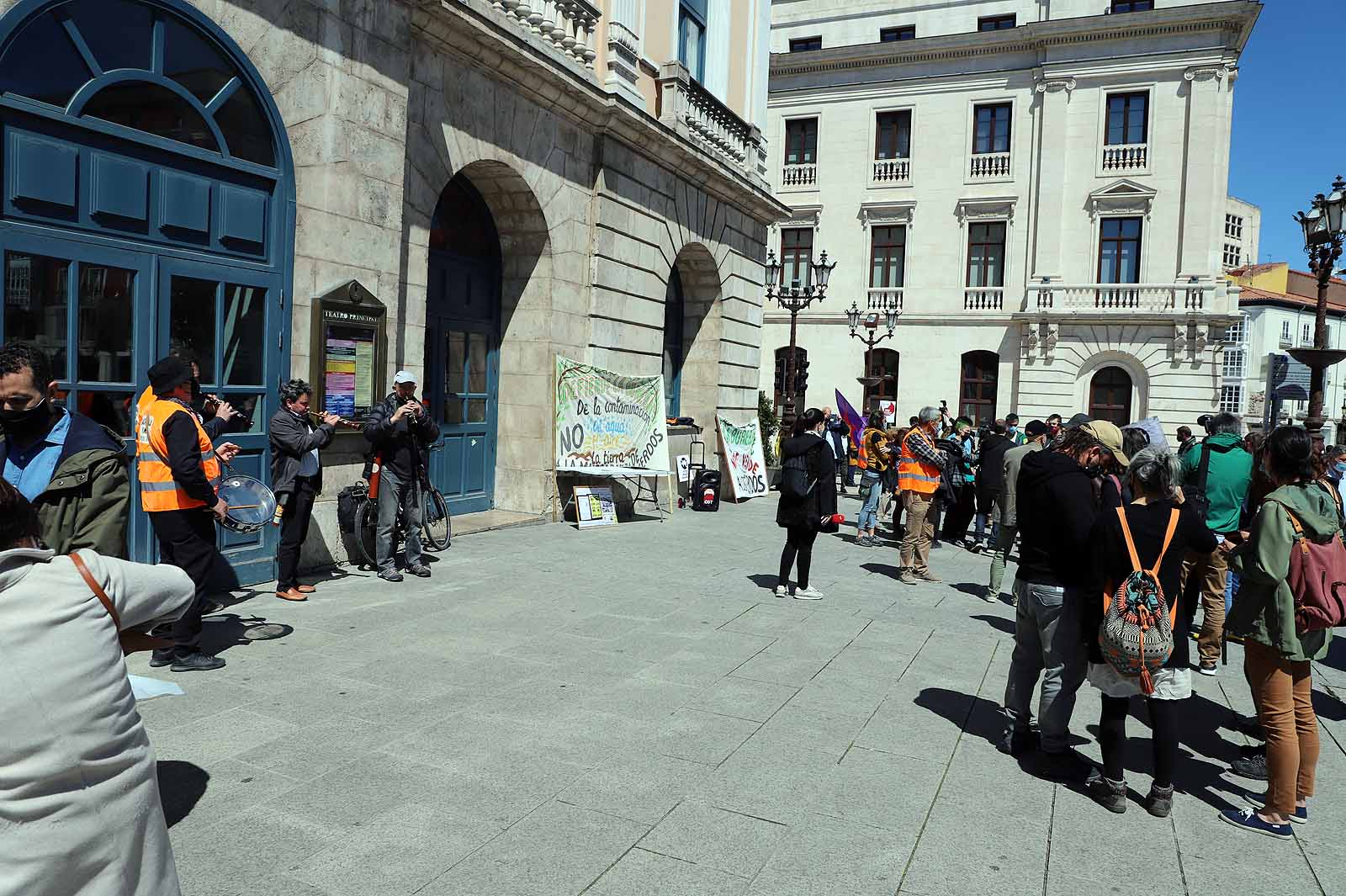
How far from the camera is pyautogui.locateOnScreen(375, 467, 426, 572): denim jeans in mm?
8297

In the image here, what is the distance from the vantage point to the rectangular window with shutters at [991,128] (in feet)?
112

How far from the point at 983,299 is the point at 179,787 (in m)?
33.8

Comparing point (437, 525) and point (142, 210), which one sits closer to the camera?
point (142, 210)

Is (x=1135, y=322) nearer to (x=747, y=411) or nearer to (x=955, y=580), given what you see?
(x=747, y=411)

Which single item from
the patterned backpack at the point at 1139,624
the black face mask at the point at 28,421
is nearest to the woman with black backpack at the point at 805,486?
the patterned backpack at the point at 1139,624

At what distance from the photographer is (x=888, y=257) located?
117 feet

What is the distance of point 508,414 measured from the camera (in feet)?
41.5

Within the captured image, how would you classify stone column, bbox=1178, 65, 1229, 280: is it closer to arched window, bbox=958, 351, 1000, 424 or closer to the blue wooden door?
arched window, bbox=958, 351, 1000, 424

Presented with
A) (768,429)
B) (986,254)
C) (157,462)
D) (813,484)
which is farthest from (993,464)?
(986,254)

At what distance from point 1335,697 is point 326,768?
655 cm

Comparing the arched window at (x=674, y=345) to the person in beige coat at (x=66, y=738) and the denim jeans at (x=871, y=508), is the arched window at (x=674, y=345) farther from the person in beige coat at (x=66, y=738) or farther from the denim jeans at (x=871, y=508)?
the person in beige coat at (x=66, y=738)

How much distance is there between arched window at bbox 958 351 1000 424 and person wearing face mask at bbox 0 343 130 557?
32.7 metres

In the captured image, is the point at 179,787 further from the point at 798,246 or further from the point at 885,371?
the point at 798,246

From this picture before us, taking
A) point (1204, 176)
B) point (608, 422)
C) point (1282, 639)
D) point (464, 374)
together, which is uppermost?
point (1204, 176)
